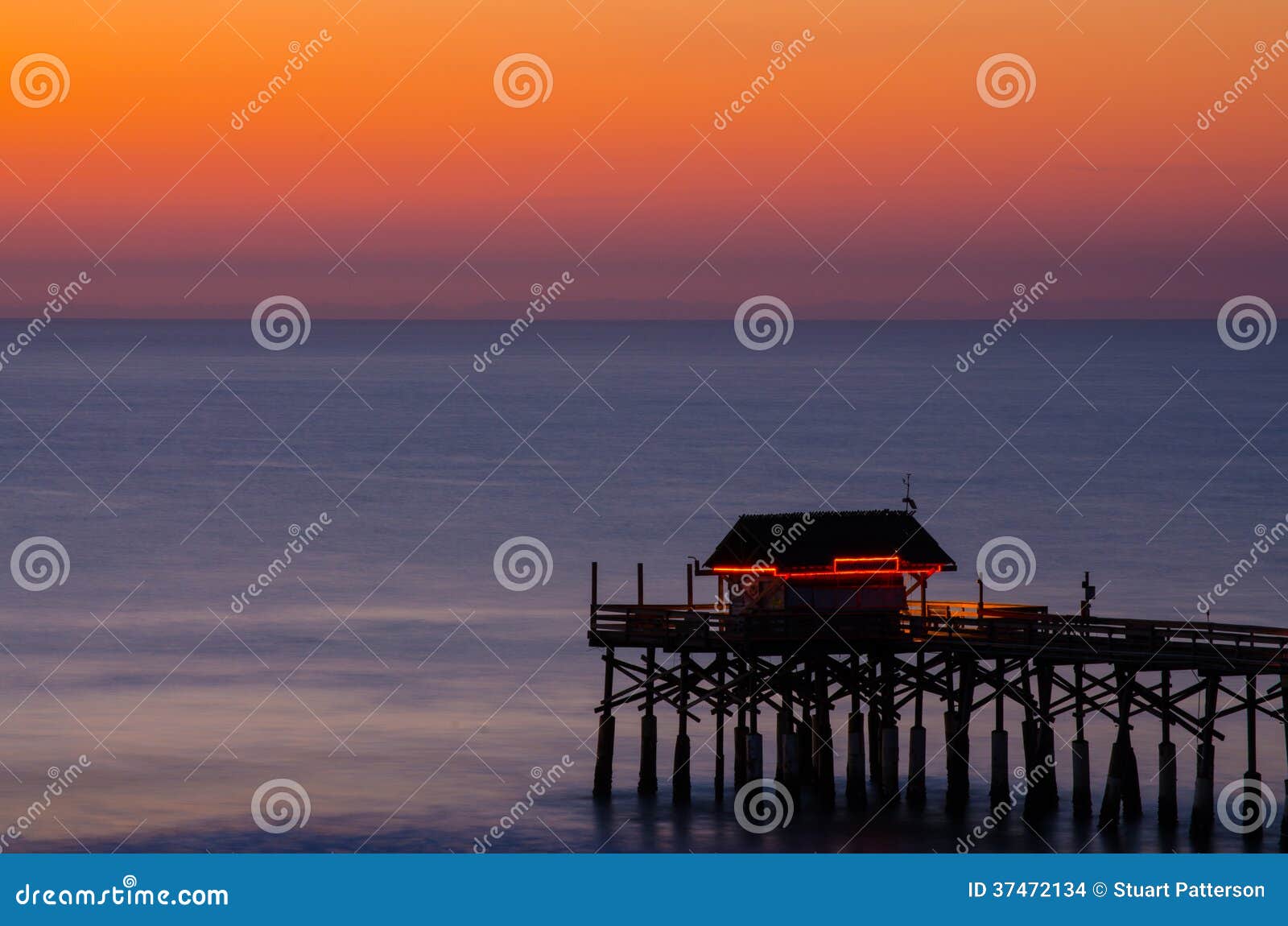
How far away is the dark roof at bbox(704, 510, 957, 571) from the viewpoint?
140 ft

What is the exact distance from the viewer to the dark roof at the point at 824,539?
42.6 meters

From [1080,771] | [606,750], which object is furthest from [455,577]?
[1080,771]

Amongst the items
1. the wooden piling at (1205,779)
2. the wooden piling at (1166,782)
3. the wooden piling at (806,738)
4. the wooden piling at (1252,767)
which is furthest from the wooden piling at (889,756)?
the wooden piling at (1252,767)

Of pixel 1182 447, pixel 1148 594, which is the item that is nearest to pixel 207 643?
pixel 1148 594

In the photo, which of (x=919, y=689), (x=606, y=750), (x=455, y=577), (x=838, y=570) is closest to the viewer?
(x=838, y=570)

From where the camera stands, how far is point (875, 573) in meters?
42.9

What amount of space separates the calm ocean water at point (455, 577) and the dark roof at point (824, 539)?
4.97 meters

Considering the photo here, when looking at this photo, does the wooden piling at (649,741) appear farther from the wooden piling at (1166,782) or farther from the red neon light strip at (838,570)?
the wooden piling at (1166,782)

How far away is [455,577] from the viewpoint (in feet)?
274

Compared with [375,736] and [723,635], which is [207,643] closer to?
[375,736]

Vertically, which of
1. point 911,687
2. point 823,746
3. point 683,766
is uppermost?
point 911,687

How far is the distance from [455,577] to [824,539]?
138ft

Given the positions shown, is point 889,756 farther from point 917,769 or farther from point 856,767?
point 856,767

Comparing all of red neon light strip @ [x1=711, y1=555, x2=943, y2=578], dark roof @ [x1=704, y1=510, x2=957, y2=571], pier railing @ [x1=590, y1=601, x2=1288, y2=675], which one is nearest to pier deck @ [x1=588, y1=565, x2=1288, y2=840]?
pier railing @ [x1=590, y1=601, x2=1288, y2=675]
